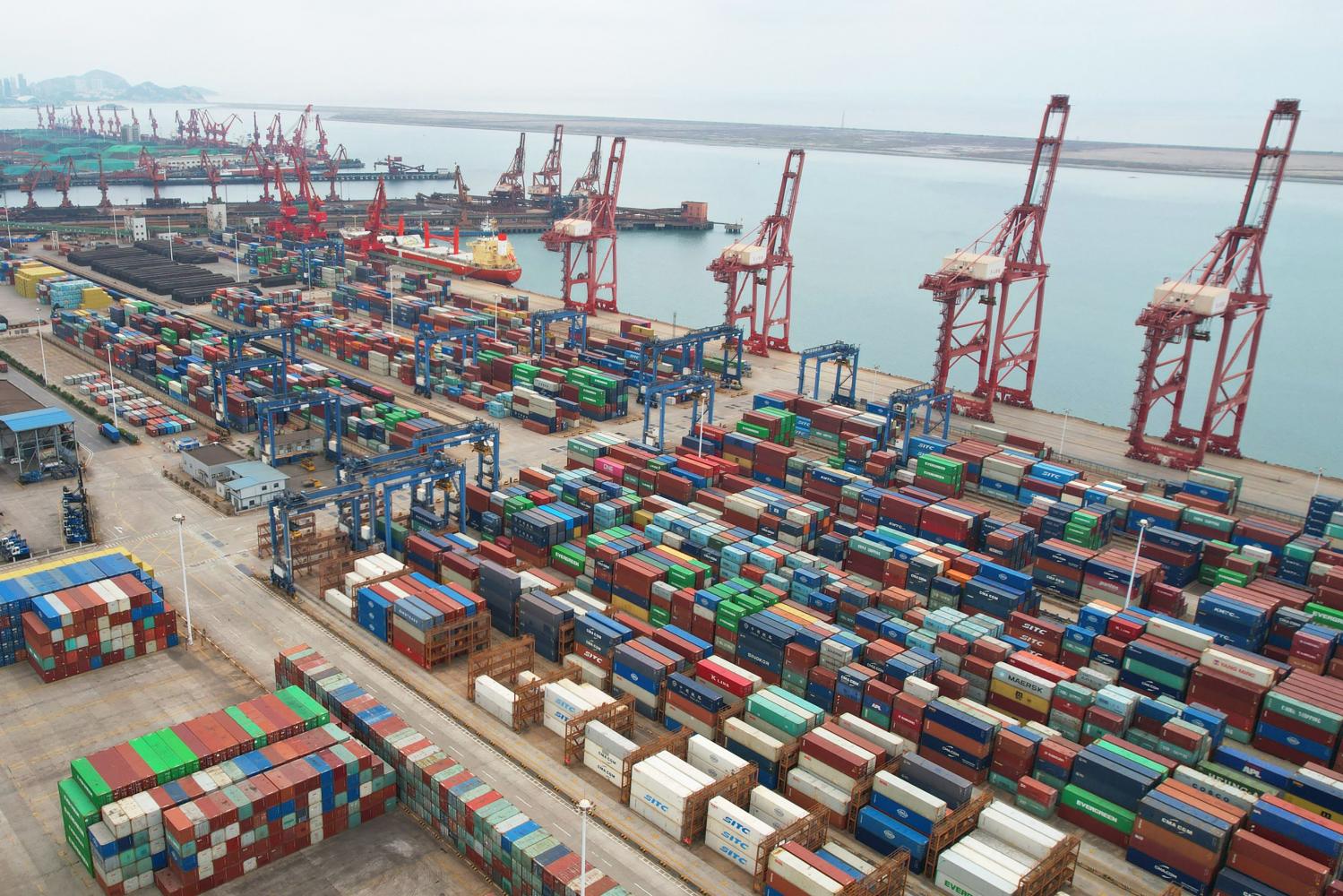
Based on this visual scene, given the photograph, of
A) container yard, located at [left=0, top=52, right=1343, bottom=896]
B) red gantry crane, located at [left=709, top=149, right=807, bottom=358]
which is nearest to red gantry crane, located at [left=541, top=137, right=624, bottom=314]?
red gantry crane, located at [left=709, top=149, right=807, bottom=358]

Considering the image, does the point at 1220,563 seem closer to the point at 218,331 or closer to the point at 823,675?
the point at 823,675

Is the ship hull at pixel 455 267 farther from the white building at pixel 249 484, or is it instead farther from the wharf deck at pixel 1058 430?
the white building at pixel 249 484

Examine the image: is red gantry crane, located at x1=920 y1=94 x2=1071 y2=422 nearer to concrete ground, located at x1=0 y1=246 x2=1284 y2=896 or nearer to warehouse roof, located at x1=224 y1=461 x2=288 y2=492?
concrete ground, located at x1=0 y1=246 x2=1284 y2=896

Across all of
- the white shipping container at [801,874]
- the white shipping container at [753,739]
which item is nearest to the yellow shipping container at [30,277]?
the white shipping container at [753,739]

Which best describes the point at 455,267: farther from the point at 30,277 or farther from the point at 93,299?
the point at 30,277

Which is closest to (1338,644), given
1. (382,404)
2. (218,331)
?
(382,404)
